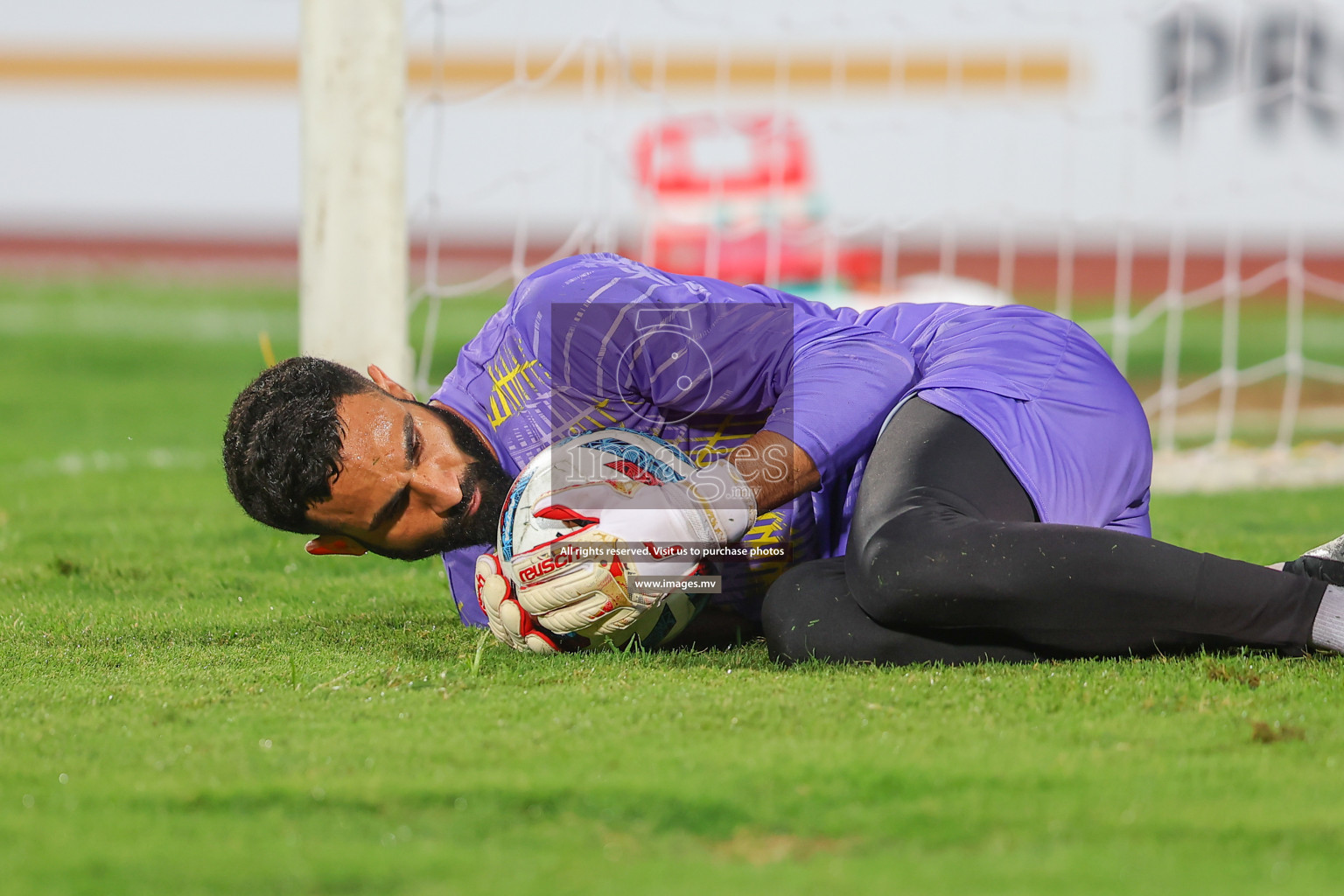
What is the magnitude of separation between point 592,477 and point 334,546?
21.9 inches

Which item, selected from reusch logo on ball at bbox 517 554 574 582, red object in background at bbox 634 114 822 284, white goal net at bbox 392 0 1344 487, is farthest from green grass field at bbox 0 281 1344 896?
red object in background at bbox 634 114 822 284

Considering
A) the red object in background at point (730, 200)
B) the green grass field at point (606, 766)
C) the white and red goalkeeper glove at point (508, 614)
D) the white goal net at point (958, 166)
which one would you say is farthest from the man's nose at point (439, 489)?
the red object in background at point (730, 200)

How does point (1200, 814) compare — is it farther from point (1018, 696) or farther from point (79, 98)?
point (79, 98)

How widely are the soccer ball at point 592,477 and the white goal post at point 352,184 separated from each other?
71.9 inches

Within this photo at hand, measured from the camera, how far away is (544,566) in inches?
84.5

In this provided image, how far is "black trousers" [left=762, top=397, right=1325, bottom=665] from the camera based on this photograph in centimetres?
201

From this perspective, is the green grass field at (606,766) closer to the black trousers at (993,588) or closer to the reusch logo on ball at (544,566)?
the black trousers at (993,588)

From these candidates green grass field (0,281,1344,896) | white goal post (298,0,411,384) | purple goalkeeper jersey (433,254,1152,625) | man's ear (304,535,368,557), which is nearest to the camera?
green grass field (0,281,1344,896)

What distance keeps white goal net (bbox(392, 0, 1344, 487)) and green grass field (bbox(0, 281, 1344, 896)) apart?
282 cm

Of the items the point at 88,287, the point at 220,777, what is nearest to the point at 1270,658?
the point at 220,777

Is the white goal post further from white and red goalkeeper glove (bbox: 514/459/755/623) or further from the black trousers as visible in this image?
the black trousers

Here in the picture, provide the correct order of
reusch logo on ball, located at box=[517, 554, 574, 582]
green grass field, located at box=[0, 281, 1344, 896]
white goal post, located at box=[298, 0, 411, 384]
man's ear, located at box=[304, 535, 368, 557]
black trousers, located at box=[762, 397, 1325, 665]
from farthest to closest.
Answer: white goal post, located at box=[298, 0, 411, 384]
man's ear, located at box=[304, 535, 368, 557]
reusch logo on ball, located at box=[517, 554, 574, 582]
black trousers, located at box=[762, 397, 1325, 665]
green grass field, located at box=[0, 281, 1344, 896]

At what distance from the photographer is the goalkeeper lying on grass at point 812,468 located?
6.70ft

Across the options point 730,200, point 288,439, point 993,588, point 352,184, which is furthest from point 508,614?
point 730,200
